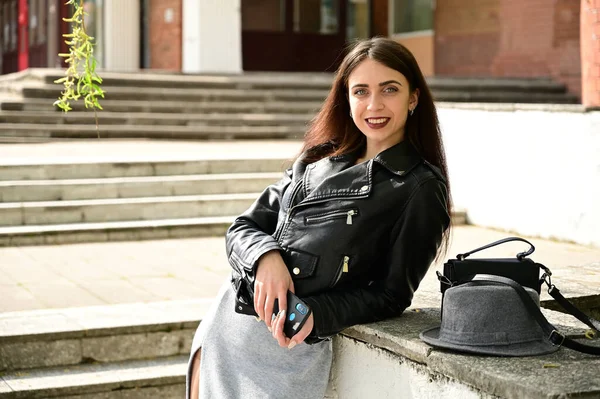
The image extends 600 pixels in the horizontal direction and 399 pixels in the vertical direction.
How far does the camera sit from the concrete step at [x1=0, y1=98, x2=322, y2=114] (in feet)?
38.3

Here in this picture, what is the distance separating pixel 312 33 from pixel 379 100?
51.0 ft

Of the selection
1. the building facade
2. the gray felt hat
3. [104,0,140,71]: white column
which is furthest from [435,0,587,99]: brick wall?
the gray felt hat

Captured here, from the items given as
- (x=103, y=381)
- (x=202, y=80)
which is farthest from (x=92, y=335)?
(x=202, y=80)

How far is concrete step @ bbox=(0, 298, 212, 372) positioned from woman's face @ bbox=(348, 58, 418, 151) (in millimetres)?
1951

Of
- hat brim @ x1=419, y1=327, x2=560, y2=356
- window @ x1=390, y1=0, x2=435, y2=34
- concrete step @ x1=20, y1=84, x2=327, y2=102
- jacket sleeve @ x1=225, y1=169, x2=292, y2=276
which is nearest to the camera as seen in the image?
hat brim @ x1=419, y1=327, x2=560, y2=356

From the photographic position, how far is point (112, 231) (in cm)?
723

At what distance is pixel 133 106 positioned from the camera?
477 inches

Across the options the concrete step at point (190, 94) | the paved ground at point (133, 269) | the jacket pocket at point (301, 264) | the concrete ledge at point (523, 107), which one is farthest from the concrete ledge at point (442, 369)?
the concrete step at point (190, 94)

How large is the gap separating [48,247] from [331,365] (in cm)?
447

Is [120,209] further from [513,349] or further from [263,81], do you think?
[263,81]

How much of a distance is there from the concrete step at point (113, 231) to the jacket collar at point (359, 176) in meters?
4.57

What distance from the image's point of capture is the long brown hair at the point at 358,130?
2.86 metres

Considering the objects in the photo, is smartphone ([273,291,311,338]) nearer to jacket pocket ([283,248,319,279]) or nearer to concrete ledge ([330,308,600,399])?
jacket pocket ([283,248,319,279])

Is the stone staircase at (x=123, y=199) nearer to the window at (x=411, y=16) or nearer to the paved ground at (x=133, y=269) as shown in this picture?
the paved ground at (x=133, y=269)
